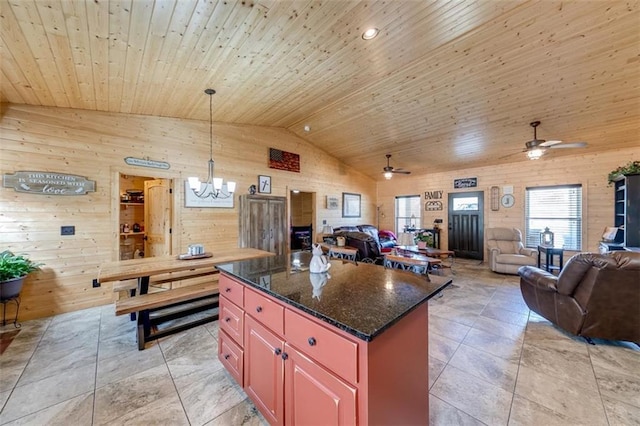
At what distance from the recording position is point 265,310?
1.54 metres

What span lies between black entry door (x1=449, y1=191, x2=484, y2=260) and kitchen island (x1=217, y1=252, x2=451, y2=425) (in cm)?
620

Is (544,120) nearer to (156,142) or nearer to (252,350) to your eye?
(252,350)

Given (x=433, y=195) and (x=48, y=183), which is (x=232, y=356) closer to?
(x=48, y=183)

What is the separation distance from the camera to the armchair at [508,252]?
5184 millimetres

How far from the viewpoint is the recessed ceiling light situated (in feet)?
8.36

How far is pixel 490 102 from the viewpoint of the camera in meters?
3.98

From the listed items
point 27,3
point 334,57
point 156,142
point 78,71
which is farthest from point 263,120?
point 27,3

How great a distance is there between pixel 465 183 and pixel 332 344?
24.0ft

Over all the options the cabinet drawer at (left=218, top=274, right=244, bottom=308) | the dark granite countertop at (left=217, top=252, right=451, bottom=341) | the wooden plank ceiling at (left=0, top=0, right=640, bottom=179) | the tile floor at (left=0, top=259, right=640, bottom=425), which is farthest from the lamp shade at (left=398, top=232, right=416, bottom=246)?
the cabinet drawer at (left=218, top=274, right=244, bottom=308)

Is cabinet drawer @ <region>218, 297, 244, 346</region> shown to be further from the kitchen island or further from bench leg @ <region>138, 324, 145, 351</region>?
bench leg @ <region>138, 324, 145, 351</region>

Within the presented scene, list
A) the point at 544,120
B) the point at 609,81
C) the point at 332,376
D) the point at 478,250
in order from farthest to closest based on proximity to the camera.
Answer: the point at 478,250
the point at 544,120
the point at 609,81
the point at 332,376

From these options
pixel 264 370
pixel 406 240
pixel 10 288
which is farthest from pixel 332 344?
pixel 10 288

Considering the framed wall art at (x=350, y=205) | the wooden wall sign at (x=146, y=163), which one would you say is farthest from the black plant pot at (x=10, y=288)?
the framed wall art at (x=350, y=205)

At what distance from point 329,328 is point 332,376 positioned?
21cm
